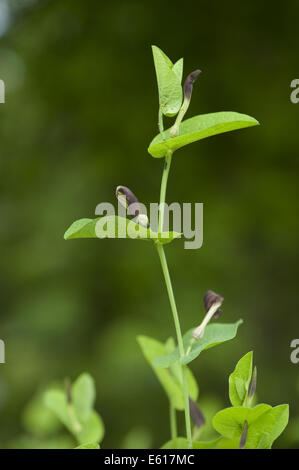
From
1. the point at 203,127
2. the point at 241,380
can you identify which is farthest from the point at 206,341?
the point at 203,127

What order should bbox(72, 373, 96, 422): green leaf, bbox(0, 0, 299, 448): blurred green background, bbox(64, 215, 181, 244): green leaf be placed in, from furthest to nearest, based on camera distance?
bbox(0, 0, 299, 448): blurred green background < bbox(72, 373, 96, 422): green leaf < bbox(64, 215, 181, 244): green leaf

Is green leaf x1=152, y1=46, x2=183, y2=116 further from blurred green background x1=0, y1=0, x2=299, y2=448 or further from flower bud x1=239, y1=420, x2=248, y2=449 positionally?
blurred green background x1=0, y1=0, x2=299, y2=448

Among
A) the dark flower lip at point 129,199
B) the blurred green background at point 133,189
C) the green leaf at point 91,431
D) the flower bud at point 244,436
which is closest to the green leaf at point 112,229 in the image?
the dark flower lip at point 129,199

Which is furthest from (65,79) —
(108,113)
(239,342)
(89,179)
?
(239,342)

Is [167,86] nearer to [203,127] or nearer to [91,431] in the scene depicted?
[203,127]

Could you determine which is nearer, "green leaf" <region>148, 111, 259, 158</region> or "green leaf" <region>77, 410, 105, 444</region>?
"green leaf" <region>148, 111, 259, 158</region>

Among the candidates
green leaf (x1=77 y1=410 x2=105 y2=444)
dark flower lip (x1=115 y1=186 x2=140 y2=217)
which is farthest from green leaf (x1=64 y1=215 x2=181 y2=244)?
green leaf (x1=77 y1=410 x2=105 y2=444)
